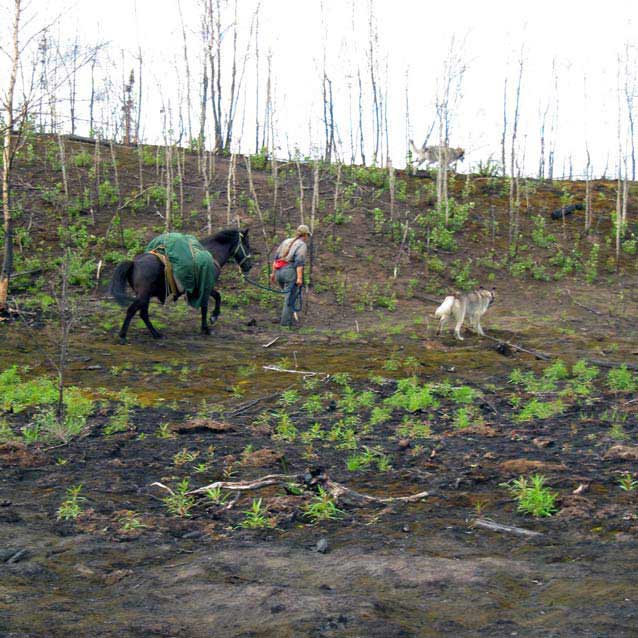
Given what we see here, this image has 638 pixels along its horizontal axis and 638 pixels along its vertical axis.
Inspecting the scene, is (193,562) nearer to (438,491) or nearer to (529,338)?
(438,491)

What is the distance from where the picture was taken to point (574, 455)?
638 cm

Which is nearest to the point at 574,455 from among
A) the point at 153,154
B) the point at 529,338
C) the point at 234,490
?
the point at 234,490

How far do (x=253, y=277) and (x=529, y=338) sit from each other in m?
7.27

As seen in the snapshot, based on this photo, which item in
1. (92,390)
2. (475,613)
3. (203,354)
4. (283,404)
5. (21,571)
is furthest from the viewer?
(203,354)

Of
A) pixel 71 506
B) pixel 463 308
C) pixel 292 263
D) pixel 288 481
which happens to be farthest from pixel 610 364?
pixel 71 506

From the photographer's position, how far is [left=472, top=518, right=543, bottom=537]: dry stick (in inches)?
181

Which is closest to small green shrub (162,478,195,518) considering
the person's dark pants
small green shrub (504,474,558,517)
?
small green shrub (504,474,558,517)

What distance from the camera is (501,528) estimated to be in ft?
15.4

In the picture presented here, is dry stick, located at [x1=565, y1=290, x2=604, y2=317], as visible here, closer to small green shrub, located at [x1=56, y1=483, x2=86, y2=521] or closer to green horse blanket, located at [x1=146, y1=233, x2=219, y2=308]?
green horse blanket, located at [x1=146, y1=233, x2=219, y2=308]

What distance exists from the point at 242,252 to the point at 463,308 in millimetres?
4321

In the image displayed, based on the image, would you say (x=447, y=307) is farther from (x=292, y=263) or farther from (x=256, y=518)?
Answer: (x=256, y=518)

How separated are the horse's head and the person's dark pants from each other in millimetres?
620

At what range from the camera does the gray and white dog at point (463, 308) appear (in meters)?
13.9

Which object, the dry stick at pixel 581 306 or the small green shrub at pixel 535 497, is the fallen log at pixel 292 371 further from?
the dry stick at pixel 581 306
